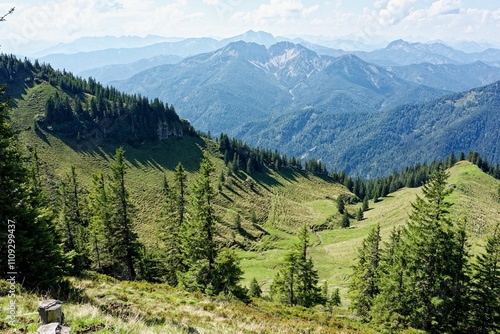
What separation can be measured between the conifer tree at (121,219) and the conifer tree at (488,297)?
121ft

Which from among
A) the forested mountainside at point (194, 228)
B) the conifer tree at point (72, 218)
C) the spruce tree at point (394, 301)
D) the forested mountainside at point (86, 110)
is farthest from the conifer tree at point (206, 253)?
the forested mountainside at point (86, 110)

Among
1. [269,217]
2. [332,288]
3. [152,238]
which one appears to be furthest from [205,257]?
[269,217]

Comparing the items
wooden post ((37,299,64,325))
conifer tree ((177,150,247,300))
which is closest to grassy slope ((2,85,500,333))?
conifer tree ((177,150,247,300))

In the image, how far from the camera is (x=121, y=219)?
36562 millimetres

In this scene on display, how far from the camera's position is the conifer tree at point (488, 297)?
30344 millimetres

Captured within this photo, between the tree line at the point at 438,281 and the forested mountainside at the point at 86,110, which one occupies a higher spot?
the forested mountainside at the point at 86,110

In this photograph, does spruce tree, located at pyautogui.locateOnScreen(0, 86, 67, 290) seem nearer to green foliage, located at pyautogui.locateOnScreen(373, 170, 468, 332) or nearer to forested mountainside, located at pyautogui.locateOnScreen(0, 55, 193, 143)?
green foliage, located at pyautogui.locateOnScreen(373, 170, 468, 332)

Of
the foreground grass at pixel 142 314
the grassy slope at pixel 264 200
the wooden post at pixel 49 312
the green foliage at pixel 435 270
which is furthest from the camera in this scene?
the grassy slope at pixel 264 200

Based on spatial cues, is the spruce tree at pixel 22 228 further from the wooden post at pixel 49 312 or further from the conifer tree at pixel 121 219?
the conifer tree at pixel 121 219

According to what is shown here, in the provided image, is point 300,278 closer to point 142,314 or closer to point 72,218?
point 142,314

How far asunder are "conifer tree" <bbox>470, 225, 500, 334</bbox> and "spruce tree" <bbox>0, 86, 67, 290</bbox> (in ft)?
119

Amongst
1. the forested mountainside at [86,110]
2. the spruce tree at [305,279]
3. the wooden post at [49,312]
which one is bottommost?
the spruce tree at [305,279]

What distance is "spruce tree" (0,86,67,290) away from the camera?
17406 mm

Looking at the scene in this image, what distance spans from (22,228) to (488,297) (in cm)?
4009
